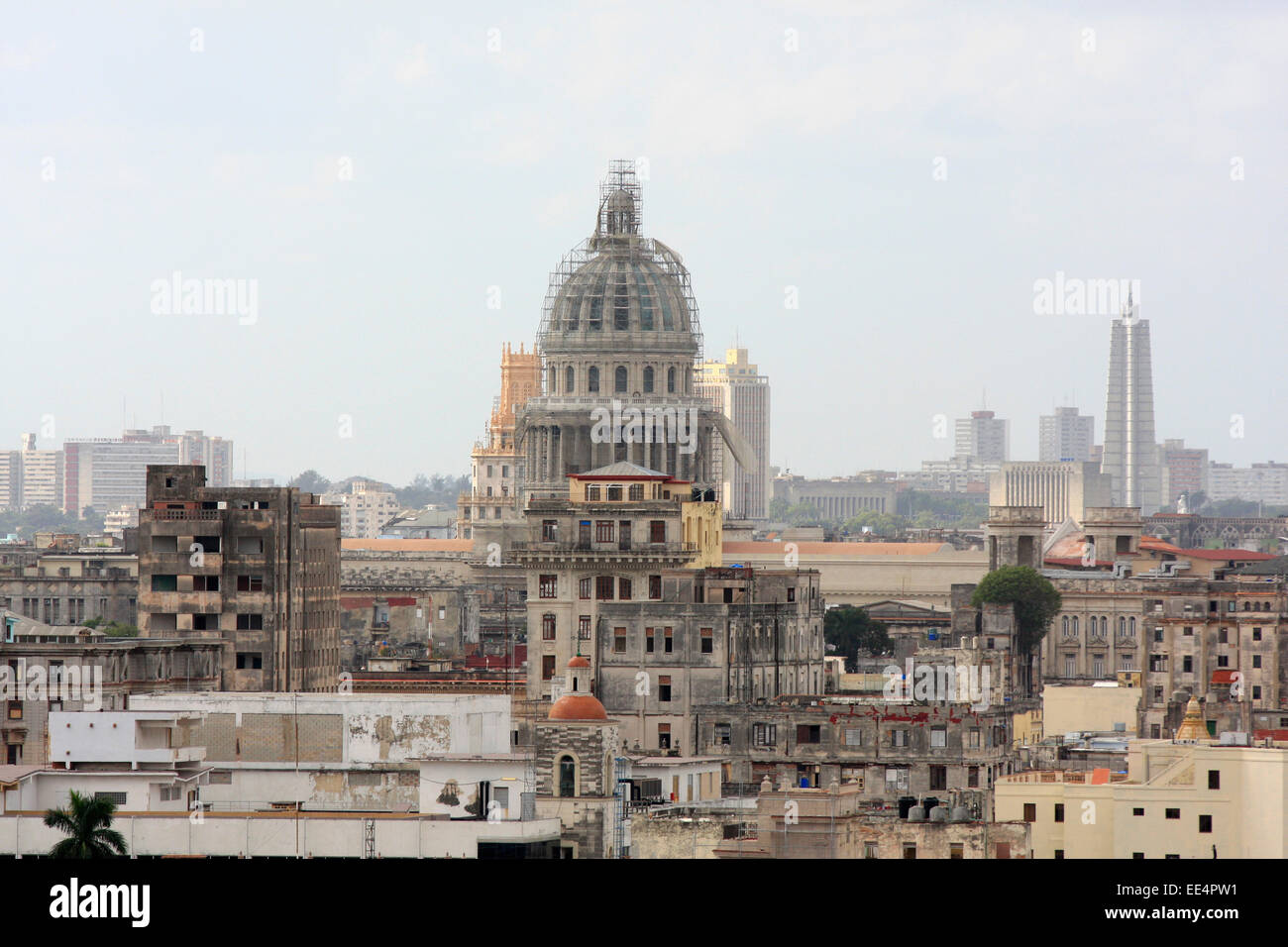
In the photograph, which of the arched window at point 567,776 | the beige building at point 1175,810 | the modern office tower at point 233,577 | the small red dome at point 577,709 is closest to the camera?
the beige building at point 1175,810

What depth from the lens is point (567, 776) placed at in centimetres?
9481

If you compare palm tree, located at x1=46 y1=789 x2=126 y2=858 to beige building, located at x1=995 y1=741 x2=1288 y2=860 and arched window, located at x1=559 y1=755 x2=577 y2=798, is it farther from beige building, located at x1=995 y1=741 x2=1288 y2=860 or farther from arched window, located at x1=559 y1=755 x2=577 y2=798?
beige building, located at x1=995 y1=741 x2=1288 y2=860

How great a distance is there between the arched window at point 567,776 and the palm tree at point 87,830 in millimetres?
13421

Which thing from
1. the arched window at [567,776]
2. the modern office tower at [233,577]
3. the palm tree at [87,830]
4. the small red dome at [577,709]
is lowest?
the palm tree at [87,830]

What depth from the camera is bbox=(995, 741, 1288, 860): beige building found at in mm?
90188

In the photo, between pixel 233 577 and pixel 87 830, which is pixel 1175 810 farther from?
pixel 233 577

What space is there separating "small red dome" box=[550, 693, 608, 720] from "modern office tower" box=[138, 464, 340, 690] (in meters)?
49.0

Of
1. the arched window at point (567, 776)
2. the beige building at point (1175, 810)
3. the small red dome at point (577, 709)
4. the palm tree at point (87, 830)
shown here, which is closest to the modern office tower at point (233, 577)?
the small red dome at point (577, 709)

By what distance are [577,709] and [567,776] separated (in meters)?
3.41

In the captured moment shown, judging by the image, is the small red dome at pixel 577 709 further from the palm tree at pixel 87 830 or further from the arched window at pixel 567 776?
the palm tree at pixel 87 830

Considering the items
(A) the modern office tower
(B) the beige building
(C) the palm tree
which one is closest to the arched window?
(B) the beige building

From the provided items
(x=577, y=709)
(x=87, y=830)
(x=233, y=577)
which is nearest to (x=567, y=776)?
(x=577, y=709)

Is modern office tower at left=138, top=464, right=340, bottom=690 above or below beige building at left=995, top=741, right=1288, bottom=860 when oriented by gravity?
above

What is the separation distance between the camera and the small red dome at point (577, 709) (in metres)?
97.1
